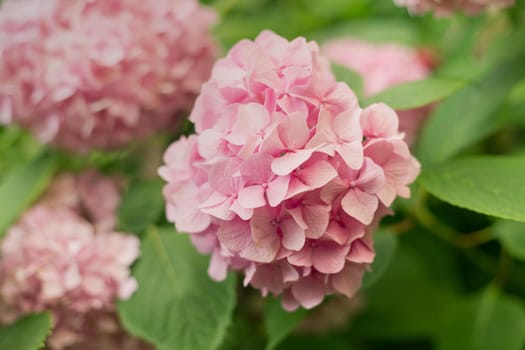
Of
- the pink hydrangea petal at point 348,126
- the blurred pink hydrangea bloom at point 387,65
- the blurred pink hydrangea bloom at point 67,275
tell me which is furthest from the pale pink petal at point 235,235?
the blurred pink hydrangea bloom at point 387,65

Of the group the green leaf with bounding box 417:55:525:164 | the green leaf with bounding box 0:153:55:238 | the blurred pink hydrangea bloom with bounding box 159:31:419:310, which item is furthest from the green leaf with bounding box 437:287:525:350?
the green leaf with bounding box 0:153:55:238

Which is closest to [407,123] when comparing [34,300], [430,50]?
[430,50]

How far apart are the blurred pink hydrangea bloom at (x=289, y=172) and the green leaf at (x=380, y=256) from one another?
69 mm

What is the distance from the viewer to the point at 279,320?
71 centimetres

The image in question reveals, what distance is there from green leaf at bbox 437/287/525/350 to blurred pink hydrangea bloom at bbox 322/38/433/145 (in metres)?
0.23

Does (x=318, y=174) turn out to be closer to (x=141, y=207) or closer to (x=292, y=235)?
(x=292, y=235)

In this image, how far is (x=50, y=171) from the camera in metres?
0.93

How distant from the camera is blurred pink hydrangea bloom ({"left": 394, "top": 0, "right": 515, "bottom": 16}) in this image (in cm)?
76

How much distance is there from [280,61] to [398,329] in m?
0.57

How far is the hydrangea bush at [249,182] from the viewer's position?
588mm

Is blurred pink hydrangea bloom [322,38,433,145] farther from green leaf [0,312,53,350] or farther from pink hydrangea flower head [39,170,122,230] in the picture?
green leaf [0,312,53,350]

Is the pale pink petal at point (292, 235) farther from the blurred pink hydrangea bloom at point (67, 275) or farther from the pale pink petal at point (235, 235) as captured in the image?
the blurred pink hydrangea bloom at point (67, 275)

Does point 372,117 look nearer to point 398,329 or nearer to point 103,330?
point 103,330

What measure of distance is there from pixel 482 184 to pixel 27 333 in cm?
47
